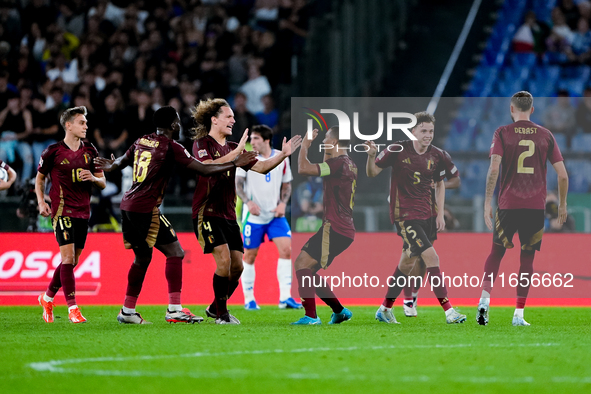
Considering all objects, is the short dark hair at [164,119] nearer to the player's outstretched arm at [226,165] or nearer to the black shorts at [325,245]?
the player's outstretched arm at [226,165]

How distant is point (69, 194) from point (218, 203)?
5.09 feet

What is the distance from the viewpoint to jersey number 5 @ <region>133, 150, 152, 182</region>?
8016 millimetres

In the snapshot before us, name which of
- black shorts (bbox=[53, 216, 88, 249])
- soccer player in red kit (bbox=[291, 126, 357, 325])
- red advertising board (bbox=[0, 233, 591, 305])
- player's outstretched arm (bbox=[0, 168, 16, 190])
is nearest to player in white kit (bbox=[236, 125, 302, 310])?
Result: red advertising board (bbox=[0, 233, 591, 305])

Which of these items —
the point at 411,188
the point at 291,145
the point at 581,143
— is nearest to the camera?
the point at 291,145

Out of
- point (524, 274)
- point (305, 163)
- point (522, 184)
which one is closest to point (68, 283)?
point (305, 163)

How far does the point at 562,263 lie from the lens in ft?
35.7

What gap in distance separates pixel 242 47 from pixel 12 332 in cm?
1044

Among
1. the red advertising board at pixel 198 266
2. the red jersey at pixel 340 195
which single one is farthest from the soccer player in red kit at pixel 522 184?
the red advertising board at pixel 198 266

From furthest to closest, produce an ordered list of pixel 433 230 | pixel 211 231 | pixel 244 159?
pixel 433 230 < pixel 211 231 < pixel 244 159

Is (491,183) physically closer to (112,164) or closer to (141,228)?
(141,228)

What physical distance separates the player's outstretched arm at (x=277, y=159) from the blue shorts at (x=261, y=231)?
2885 millimetres

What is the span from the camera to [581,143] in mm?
11930

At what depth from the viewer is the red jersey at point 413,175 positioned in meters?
8.65

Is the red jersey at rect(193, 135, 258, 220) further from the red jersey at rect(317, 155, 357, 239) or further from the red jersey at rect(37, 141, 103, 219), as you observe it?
the red jersey at rect(37, 141, 103, 219)
